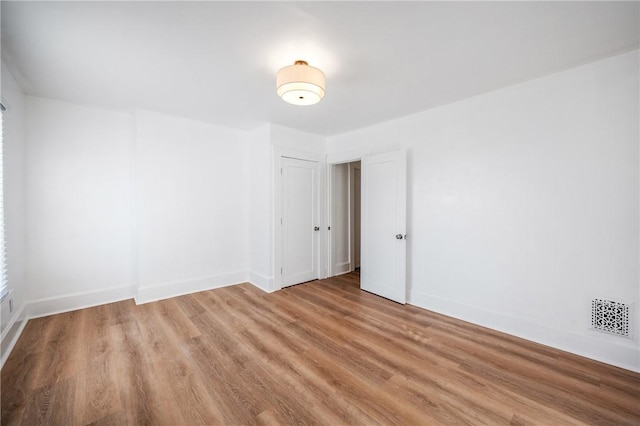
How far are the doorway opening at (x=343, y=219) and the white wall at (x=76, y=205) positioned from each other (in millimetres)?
3210

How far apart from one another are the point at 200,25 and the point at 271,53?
0.55 m

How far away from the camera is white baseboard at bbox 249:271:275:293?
400 centimetres

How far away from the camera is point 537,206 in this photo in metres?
2.55

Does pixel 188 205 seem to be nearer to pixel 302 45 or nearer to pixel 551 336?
pixel 302 45

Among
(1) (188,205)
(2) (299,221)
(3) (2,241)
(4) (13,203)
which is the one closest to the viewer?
(3) (2,241)

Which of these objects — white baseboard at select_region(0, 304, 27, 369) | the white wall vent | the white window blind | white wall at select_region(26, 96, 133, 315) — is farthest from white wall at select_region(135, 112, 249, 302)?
the white wall vent

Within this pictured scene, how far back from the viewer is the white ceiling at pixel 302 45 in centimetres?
169

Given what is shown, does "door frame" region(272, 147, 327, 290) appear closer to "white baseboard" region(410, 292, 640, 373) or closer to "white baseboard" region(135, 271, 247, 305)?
"white baseboard" region(135, 271, 247, 305)

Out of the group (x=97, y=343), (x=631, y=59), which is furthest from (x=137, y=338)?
(x=631, y=59)

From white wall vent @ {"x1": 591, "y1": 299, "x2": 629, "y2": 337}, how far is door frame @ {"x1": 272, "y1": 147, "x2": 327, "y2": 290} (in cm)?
341

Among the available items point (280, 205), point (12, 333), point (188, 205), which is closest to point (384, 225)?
point (280, 205)

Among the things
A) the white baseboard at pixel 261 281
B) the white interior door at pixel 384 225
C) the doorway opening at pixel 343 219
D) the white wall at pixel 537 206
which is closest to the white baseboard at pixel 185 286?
the white baseboard at pixel 261 281

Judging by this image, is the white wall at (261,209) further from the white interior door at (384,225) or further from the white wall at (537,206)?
the white wall at (537,206)

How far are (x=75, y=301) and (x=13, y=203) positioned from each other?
4.59ft
